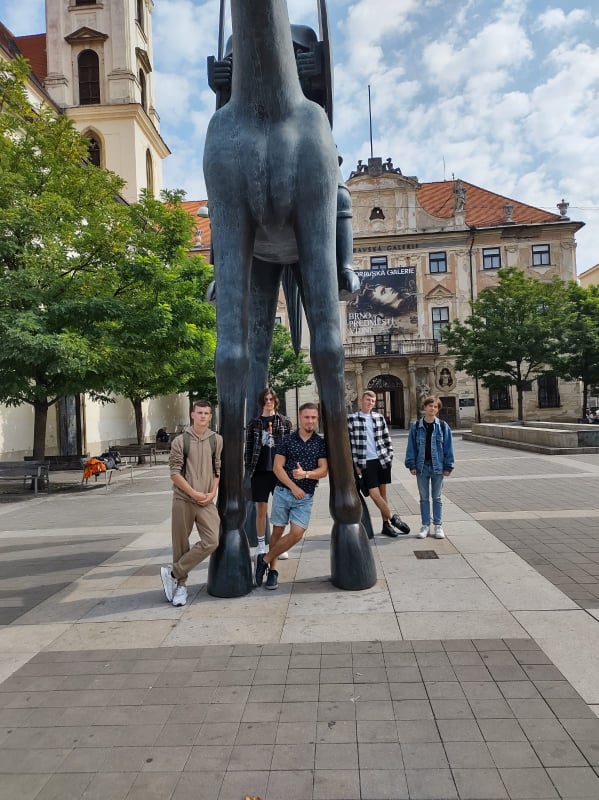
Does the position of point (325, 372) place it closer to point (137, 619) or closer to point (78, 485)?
point (137, 619)

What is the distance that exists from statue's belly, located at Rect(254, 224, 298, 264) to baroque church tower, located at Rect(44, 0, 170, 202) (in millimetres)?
31792

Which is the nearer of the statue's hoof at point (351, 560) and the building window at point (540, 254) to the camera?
the statue's hoof at point (351, 560)

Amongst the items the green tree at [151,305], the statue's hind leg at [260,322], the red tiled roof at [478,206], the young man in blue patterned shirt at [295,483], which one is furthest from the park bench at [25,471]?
the red tiled roof at [478,206]

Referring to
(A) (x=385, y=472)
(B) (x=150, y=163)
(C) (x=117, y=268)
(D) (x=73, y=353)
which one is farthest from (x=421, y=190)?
(A) (x=385, y=472)

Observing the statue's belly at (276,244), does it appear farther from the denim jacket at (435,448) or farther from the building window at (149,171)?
the building window at (149,171)

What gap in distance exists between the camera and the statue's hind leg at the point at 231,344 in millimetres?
4996

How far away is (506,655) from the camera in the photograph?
11.3ft

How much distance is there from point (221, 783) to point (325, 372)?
329cm

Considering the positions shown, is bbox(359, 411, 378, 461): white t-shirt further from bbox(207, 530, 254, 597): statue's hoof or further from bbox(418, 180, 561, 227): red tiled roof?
bbox(418, 180, 561, 227): red tiled roof

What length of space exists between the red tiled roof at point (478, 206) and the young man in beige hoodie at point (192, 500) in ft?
135


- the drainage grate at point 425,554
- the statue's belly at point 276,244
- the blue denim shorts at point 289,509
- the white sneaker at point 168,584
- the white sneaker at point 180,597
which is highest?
the statue's belly at point 276,244

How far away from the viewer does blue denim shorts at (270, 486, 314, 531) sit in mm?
4871

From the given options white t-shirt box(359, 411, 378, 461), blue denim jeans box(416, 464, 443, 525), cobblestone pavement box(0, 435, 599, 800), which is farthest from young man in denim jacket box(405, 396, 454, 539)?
cobblestone pavement box(0, 435, 599, 800)

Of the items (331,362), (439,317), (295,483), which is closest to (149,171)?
(439,317)
